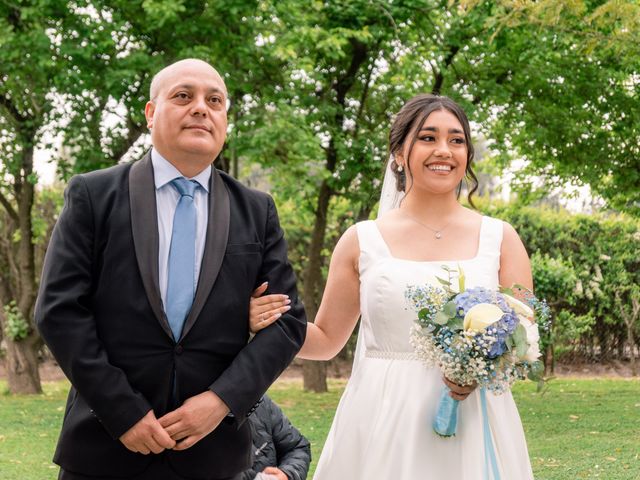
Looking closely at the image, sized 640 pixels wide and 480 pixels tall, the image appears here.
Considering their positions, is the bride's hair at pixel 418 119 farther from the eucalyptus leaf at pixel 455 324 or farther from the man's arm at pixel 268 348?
the man's arm at pixel 268 348

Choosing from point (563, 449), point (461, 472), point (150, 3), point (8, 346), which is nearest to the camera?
point (461, 472)

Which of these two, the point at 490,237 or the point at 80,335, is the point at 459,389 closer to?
the point at 490,237

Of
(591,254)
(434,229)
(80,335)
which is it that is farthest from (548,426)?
(80,335)

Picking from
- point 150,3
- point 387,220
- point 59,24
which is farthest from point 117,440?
point 59,24

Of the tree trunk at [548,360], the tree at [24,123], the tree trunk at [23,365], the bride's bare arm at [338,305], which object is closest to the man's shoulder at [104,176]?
the bride's bare arm at [338,305]

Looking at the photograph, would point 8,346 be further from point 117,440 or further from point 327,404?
point 117,440

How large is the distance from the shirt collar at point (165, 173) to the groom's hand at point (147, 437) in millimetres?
807

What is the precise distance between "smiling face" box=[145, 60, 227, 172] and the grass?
226 inches

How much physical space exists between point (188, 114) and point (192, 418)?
1019 millimetres

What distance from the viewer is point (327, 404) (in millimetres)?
12742

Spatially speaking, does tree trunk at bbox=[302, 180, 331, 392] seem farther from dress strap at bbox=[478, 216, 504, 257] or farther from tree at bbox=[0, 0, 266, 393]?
dress strap at bbox=[478, 216, 504, 257]

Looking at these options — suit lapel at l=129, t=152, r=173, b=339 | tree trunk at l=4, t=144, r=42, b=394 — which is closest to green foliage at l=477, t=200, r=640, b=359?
tree trunk at l=4, t=144, r=42, b=394

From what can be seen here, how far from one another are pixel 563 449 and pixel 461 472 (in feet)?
19.8

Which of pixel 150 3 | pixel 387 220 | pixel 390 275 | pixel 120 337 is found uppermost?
pixel 150 3
